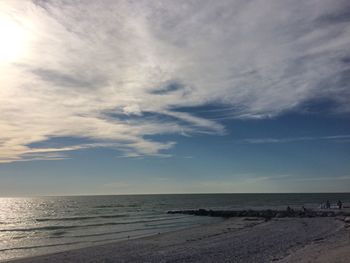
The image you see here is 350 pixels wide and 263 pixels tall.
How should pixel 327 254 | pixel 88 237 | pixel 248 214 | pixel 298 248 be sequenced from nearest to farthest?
pixel 327 254, pixel 298 248, pixel 88 237, pixel 248 214

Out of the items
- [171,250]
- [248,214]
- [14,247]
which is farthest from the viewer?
[248,214]

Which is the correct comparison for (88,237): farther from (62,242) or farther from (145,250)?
(145,250)

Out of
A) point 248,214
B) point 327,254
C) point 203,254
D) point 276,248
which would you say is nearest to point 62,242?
point 203,254

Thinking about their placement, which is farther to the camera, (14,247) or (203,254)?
(14,247)

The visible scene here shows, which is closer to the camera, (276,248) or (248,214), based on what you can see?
(276,248)

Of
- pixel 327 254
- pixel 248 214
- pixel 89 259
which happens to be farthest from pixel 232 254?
pixel 248 214

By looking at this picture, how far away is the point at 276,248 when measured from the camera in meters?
22.8

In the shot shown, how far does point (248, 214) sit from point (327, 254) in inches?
1641

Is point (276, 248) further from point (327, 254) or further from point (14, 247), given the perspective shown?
point (14, 247)

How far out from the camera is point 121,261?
2072cm

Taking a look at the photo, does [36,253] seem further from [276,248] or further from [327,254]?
[327,254]

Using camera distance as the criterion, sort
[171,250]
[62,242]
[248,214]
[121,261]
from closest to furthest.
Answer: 1. [121,261]
2. [171,250]
3. [62,242]
4. [248,214]

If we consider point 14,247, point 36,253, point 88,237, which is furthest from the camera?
point 88,237

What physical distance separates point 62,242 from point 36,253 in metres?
5.86
